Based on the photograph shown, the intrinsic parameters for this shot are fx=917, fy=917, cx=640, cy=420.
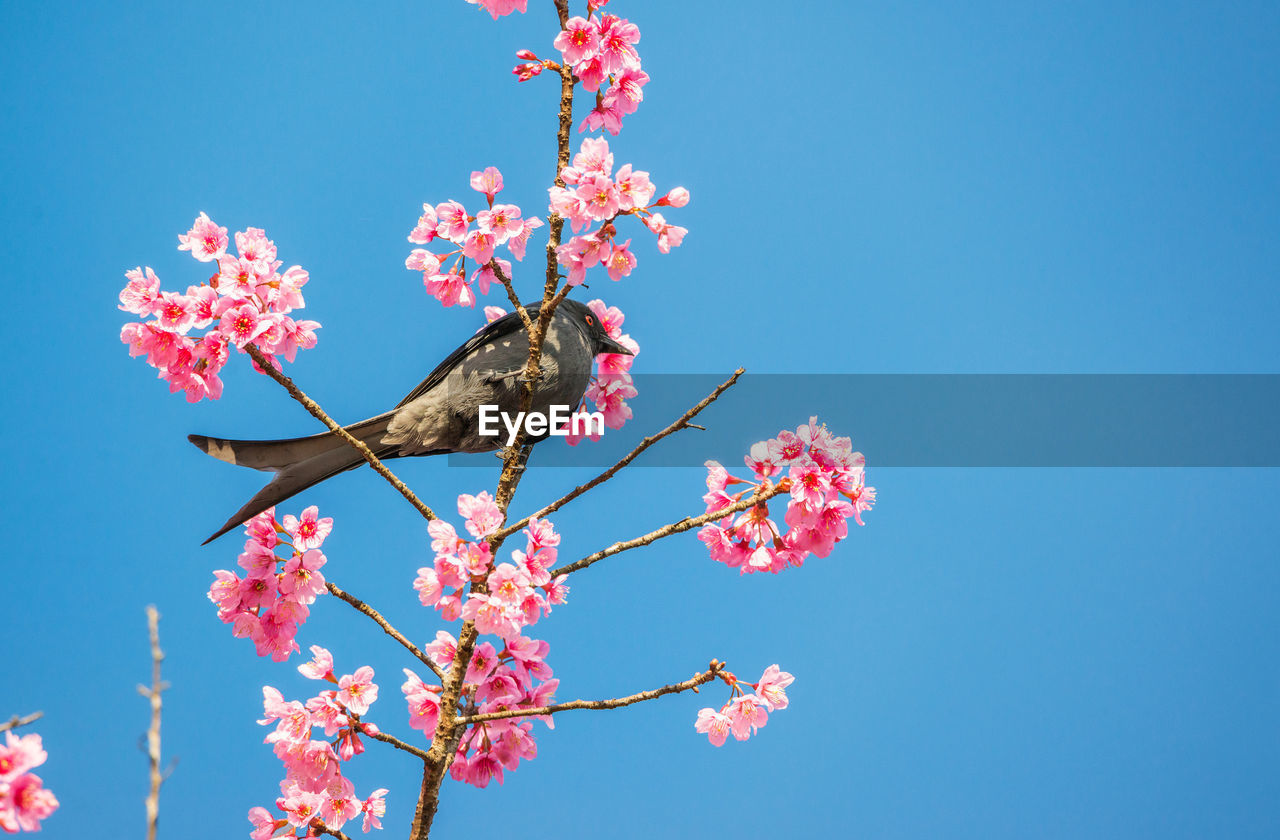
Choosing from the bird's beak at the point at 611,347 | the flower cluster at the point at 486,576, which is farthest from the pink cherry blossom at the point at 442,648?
the bird's beak at the point at 611,347

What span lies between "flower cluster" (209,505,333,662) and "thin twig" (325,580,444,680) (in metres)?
0.06

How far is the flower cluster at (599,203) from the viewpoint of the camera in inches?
86.2

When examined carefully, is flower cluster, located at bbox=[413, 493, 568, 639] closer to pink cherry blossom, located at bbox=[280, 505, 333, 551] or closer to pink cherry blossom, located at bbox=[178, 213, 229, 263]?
pink cherry blossom, located at bbox=[280, 505, 333, 551]

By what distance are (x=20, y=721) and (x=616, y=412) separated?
1.94 metres

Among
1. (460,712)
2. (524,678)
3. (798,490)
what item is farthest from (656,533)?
(460,712)

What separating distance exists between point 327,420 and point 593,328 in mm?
1117

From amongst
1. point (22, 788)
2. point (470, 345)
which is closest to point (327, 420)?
point (470, 345)

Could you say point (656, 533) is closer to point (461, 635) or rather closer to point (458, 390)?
point (461, 635)

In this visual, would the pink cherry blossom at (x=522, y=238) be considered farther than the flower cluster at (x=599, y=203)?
Yes

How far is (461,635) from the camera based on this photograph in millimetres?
2295

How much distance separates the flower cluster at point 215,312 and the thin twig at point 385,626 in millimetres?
602

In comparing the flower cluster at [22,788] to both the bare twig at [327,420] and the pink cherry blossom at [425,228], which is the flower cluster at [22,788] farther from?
the pink cherry blossom at [425,228]

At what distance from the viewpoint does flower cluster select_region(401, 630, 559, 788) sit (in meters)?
2.33

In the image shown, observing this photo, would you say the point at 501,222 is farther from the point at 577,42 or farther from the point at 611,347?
the point at 611,347
